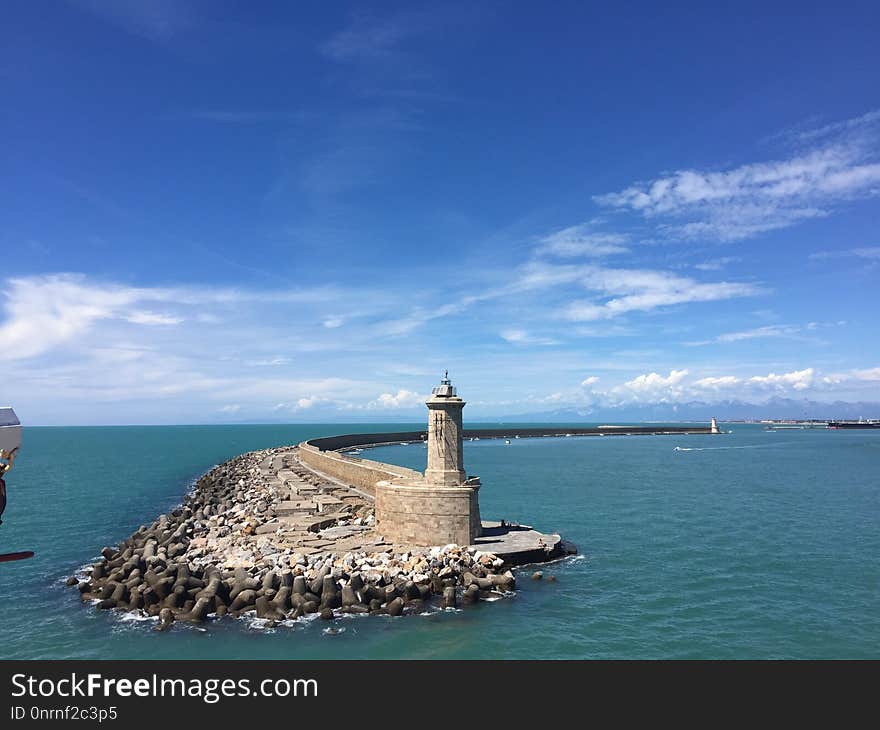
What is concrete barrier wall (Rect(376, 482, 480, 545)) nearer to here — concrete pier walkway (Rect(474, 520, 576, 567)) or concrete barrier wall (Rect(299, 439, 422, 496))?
concrete pier walkway (Rect(474, 520, 576, 567))

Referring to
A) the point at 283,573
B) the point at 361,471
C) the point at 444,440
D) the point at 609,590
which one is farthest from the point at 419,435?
the point at 283,573

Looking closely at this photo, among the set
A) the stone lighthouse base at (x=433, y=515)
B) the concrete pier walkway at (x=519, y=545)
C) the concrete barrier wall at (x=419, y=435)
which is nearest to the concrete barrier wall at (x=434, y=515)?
the stone lighthouse base at (x=433, y=515)

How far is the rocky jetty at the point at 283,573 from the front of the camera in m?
18.0

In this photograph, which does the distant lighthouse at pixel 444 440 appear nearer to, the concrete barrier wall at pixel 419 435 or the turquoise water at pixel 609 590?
the turquoise water at pixel 609 590

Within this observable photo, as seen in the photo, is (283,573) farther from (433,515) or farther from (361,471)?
(361,471)

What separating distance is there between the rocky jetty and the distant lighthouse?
106 inches

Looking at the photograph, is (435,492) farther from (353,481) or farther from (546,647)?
(353,481)

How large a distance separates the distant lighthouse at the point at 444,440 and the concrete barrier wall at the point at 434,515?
23.2 inches

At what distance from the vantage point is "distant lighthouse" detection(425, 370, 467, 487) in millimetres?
23297

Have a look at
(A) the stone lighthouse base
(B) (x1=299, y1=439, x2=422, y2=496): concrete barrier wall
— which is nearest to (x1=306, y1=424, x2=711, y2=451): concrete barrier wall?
(B) (x1=299, y1=439, x2=422, y2=496): concrete barrier wall

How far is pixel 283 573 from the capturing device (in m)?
18.9

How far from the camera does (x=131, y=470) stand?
70.2 meters

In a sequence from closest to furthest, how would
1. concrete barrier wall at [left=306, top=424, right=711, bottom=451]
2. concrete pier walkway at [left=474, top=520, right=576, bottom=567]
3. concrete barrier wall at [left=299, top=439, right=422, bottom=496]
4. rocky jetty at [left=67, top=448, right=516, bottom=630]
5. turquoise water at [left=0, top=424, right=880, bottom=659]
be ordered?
1. turquoise water at [left=0, top=424, right=880, bottom=659]
2. rocky jetty at [left=67, top=448, right=516, bottom=630]
3. concrete pier walkway at [left=474, top=520, right=576, bottom=567]
4. concrete barrier wall at [left=299, top=439, right=422, bottom=496]
5. concrete barrier wall at [left=306, top=424, right=711, bottom=451]
